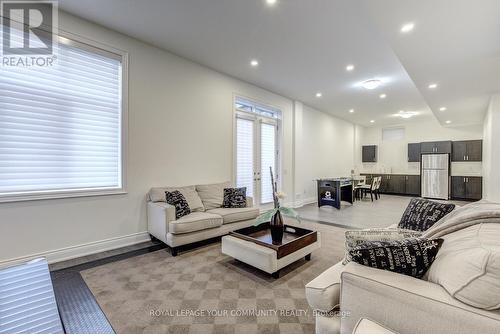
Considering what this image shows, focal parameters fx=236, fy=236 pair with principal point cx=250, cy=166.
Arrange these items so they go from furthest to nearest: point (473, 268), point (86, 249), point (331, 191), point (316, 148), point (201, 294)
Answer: point (316, 148)
point (331, 191)
point (86, 249)
point (201, 294)
point (473, 268)

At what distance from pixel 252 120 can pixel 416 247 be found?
4.82m

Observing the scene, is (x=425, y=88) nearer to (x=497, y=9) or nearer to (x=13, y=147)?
(x=497, y=9)

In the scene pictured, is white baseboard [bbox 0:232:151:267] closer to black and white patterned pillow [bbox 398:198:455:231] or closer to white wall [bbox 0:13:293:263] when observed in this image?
white wall [bbox 0:13:293:263]

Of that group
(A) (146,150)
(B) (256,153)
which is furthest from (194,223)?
(B) (256,153)

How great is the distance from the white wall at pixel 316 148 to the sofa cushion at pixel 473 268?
570 centimetres

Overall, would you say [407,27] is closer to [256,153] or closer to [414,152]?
[256,153]

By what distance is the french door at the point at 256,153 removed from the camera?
18.0ft

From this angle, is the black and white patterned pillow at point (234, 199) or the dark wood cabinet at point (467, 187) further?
the dark wood cabinet at point (467, 187)

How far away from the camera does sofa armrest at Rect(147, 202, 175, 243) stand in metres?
A: 3.24

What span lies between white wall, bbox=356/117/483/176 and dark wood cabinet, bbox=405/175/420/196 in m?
0.40

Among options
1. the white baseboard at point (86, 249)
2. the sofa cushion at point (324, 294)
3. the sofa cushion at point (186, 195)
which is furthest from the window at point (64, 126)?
the sofa cushion at point (324, 294)

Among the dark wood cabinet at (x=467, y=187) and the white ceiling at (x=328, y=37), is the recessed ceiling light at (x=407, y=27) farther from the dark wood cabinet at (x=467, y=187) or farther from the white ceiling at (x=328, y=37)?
the dark wood cabinet at (x=467, y=187)

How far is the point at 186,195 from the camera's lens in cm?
383

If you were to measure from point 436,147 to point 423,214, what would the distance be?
333 inches
